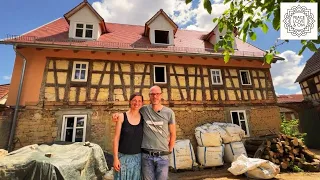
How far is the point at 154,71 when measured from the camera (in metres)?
9.52

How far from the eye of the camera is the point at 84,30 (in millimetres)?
9461

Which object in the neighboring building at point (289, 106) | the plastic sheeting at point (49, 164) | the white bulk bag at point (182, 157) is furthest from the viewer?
the neighboring building at point (289, 106)

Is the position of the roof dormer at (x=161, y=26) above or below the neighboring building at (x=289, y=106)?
above

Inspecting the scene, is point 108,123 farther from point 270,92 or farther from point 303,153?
point 270,92

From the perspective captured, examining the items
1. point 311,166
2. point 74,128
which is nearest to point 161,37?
point 74,128

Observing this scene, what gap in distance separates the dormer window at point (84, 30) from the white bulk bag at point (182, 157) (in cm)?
698

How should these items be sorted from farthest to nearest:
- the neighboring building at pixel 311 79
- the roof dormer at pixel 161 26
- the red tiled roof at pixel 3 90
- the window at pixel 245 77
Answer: the neighboring building at pixel 311 79
the window at pixel 245 77
the roof dormer at pixel 161 26
the red tiled roof at pixel 3 90

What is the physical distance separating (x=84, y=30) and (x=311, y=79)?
16.7 metres

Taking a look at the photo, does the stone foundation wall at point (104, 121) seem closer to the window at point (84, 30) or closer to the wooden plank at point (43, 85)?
the wooden plank at point (43, 85)

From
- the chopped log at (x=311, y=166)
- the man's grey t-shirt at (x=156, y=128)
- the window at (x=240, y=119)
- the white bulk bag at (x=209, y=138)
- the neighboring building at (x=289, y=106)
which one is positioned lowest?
the chopped log at (x=311, y=166)

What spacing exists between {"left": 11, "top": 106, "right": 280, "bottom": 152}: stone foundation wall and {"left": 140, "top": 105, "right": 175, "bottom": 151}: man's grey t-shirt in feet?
19.4

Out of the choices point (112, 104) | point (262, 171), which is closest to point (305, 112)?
point (262, 171)

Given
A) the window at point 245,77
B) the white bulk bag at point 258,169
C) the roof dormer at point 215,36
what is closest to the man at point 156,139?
the white bulk bag at point 258,169

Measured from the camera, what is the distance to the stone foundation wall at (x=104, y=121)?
7.64 meters
